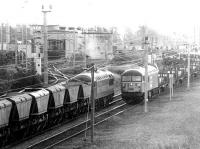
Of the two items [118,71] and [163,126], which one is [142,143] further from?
[118,71]

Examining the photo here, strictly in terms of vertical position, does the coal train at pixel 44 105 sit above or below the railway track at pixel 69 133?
above

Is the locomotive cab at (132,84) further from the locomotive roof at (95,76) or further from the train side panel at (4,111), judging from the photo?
the train side panel at (4,111)

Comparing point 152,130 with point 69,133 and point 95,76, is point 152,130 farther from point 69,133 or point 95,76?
point 95,76

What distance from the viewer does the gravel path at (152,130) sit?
66.1ft

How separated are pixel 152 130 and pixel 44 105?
260 inches

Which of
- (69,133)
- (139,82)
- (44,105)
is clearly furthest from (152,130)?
(139,82)

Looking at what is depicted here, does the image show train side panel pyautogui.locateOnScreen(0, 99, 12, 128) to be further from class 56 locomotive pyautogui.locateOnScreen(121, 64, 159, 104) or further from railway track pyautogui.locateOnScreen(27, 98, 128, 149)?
class 56 locomotive pyautogui.locateOnScreen(121, 64, 159, 104)

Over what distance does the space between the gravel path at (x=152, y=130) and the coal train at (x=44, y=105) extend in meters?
2.65

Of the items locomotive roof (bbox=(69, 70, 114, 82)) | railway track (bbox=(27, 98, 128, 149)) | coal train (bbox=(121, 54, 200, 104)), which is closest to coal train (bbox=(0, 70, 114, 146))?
locomotive roof (bbox=(69, 70, 114, 82))

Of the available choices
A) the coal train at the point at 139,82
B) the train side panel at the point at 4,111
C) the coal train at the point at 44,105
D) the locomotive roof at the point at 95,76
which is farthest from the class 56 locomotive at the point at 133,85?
the train side panel at the point at 4,111

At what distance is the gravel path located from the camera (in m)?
20.2

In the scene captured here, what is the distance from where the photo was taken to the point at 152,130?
2381 cm

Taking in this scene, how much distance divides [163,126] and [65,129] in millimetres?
6140

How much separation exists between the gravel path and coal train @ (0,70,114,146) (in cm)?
265
